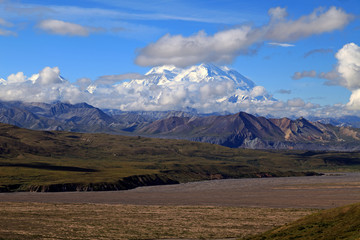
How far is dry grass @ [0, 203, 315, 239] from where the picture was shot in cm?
8294

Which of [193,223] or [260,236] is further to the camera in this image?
[193,223]

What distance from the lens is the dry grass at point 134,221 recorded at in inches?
3265

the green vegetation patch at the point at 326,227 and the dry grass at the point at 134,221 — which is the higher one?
the green vegetation patch at the point at 326,227

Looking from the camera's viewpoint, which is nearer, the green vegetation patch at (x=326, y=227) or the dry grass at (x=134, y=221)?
the green vegetation patch at (x=326, y=227)

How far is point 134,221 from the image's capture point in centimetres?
10150

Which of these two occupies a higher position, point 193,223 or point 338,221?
point 338,221

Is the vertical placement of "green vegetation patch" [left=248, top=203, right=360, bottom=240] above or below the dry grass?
above

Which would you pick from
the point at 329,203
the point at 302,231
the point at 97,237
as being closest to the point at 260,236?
the point at 302,231

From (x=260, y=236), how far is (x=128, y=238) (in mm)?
22946

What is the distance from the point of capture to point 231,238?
265ft

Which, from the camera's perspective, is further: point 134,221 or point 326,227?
point 134,221

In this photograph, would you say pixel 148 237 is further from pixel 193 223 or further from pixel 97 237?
pixel 193 223

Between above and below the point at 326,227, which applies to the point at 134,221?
below

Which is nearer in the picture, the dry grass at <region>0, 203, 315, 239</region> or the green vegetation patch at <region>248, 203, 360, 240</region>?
the green vegetation patch at <region>248, 203, 360, 240</region>
